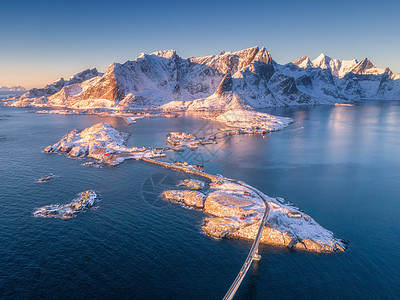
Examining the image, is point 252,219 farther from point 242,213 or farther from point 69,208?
point 69,208

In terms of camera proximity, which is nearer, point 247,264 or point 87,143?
point 247,264

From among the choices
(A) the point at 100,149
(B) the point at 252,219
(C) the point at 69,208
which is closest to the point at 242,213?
(B) the point at 252,219

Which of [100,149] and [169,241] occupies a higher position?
[100,149]

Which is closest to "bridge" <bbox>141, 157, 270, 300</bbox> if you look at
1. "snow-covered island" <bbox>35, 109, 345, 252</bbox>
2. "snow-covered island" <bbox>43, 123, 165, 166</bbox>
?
"snow-covered island" <bbox>35, 109, 345, 252</bbox>

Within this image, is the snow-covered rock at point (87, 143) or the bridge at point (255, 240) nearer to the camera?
the bridge at point (255, 240)

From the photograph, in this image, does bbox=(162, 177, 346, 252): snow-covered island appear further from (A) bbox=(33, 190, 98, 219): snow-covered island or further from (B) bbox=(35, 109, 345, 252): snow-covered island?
(A) bbox=(33, 190, 98, 219): snow-covered island

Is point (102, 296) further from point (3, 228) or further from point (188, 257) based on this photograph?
point (3, 228)

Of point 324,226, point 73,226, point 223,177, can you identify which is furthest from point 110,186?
point 324,226

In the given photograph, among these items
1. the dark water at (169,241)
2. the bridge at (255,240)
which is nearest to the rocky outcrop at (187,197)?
the dark water at (169,241)

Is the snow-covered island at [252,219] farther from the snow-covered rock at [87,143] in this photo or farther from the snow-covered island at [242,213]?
the snow-covered rock at [87,143]
